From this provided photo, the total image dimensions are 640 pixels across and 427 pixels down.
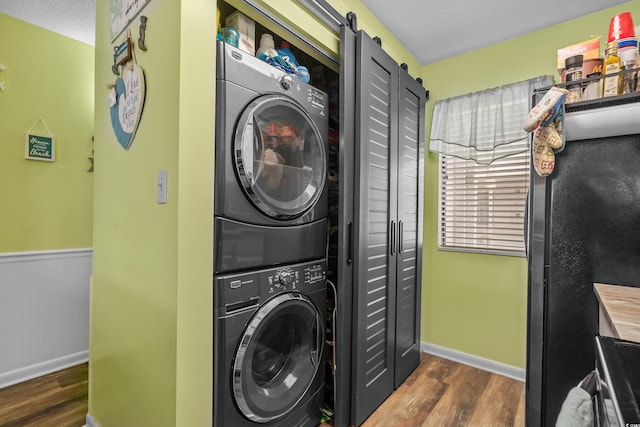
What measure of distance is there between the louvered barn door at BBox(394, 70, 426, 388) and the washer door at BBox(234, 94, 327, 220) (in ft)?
2.67

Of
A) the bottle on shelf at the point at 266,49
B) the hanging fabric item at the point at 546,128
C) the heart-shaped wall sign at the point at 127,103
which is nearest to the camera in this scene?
the hanging fabric item at the point at 546,128

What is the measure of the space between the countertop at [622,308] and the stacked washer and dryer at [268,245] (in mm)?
1124

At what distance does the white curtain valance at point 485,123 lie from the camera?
7.32 ft

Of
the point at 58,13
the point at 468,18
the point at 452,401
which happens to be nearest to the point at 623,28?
the point at 468,18

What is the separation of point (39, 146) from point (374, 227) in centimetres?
252

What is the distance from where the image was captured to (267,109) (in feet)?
4.36

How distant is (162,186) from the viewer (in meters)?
1.16

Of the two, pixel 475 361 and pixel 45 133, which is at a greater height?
pixel 45 133

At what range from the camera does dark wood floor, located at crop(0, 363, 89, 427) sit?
1810mm

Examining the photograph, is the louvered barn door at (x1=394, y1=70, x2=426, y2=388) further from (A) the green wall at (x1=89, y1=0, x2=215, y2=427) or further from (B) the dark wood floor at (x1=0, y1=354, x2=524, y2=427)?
(A) the green wall at (x1=89, y1=0, x2=215, y2=427)

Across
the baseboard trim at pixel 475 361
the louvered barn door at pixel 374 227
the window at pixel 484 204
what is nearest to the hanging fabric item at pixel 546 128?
the louvered barn door at pixel 374 227

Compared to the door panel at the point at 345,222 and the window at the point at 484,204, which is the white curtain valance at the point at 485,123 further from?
the door panel at the point at 345,222

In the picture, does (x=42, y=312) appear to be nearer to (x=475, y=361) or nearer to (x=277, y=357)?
(x=277, y=357)

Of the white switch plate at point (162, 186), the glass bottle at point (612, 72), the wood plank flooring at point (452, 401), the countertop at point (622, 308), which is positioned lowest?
the wood plank flooring at point (452, 401)
